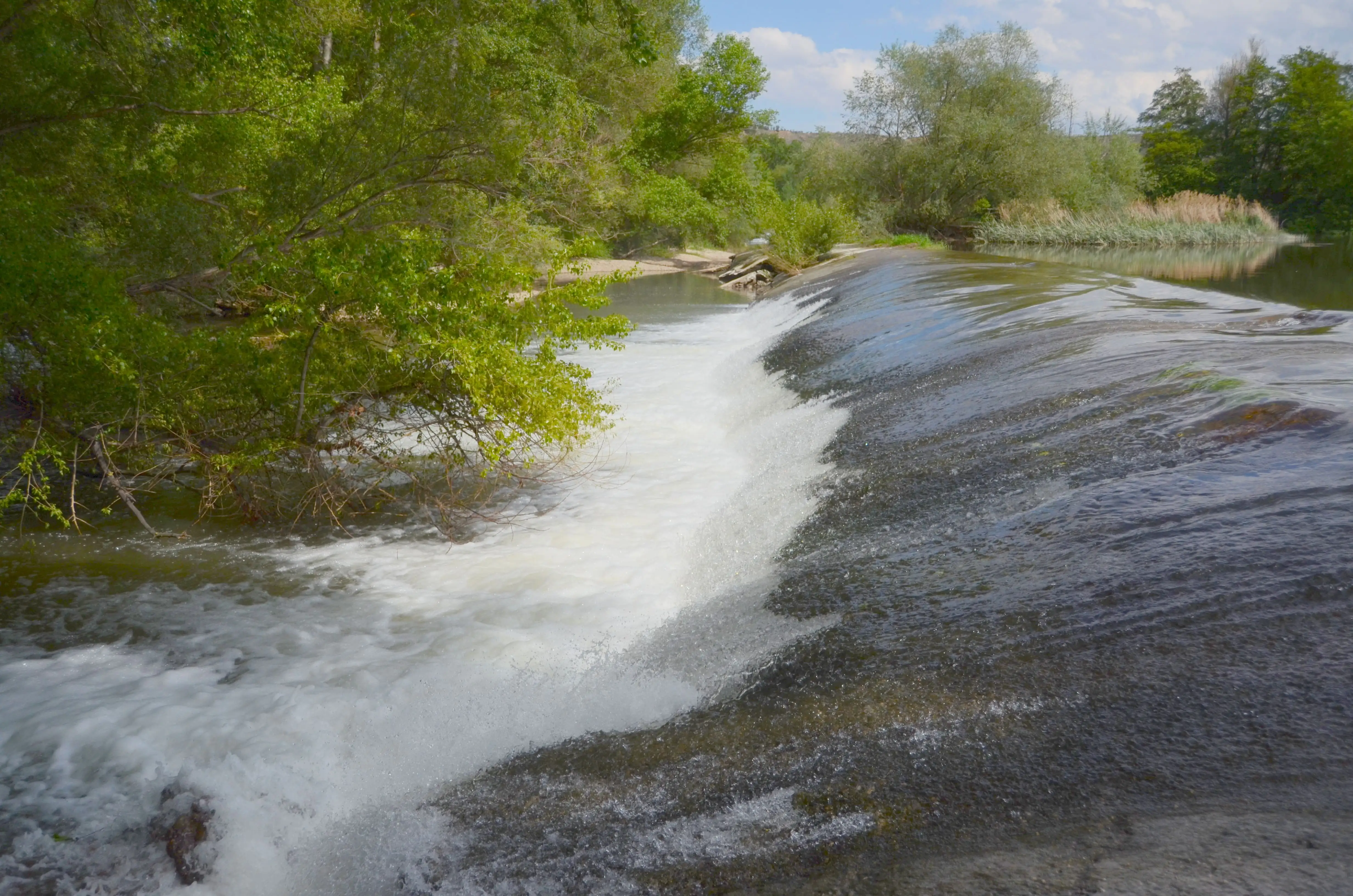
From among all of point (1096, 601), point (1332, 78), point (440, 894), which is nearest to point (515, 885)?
point (440, 894)

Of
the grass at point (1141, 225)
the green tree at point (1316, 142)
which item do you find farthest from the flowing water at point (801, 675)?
the green tree at point (1316, 142)

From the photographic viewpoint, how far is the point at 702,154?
34.0m

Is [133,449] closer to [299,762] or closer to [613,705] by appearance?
[299,762]

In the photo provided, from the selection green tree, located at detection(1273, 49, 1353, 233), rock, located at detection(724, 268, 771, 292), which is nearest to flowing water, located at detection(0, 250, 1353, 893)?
rock, located at detection(724, 268, 771, 292)

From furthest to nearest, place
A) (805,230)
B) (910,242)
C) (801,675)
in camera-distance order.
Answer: (910,242), (805,230), (801,675)

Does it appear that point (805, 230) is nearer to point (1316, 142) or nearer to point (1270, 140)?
point (1316, 142)

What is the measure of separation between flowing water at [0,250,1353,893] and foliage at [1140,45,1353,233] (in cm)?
3805

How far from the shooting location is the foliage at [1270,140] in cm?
3753

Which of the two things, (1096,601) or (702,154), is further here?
(702,154)

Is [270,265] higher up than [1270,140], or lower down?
lower down

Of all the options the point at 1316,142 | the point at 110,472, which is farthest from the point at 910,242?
the point at 110,472

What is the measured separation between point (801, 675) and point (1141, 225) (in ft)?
106

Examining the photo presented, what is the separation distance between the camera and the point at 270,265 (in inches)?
262

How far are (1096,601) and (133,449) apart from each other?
6.89 metres
